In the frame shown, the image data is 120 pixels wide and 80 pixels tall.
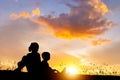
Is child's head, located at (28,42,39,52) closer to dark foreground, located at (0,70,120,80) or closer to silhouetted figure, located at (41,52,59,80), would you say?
silhouetted figure, located at (41,52,59,80)

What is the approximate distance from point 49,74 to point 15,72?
3.49 ft

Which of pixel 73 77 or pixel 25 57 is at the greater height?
pixel 25 57

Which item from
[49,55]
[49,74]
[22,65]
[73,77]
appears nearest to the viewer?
[73,77]

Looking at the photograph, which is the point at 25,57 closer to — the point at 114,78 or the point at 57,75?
the point at 57,75

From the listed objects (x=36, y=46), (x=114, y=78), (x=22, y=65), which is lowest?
(x=114, y=78)

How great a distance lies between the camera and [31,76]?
7910mm

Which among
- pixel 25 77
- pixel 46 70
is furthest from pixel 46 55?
pixel 25 77

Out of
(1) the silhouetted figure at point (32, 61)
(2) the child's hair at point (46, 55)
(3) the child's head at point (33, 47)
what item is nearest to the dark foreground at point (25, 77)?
(1) the silhouetted figure at point (32, 61)

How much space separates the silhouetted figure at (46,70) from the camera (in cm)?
779

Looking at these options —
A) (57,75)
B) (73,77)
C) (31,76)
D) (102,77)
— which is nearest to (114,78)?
(102,77)

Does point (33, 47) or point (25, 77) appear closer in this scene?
point (25, 77)

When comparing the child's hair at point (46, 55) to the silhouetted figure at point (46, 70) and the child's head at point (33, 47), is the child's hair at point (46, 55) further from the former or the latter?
the child's head at point (33, 47)

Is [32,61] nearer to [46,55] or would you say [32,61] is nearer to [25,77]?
[25,77]

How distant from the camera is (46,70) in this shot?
9070 mm
